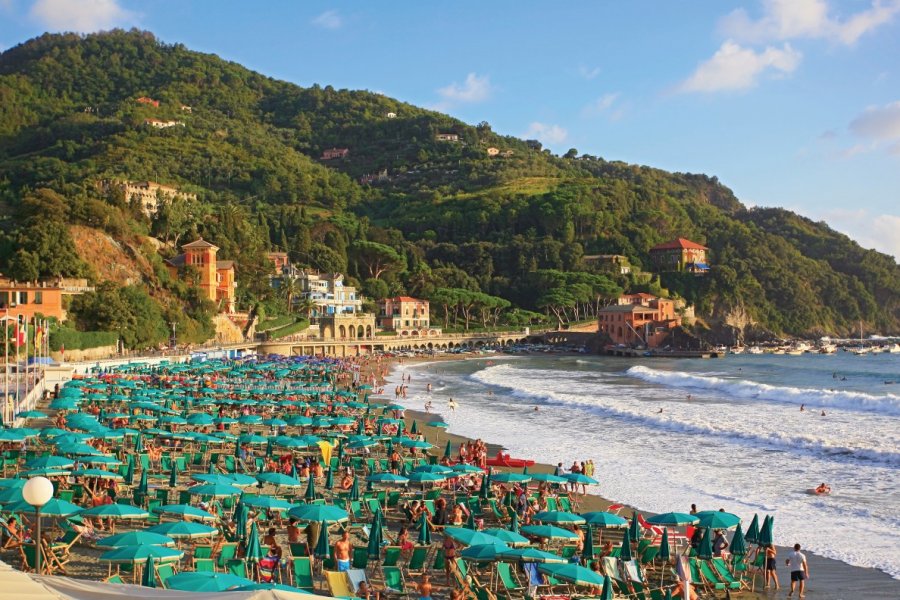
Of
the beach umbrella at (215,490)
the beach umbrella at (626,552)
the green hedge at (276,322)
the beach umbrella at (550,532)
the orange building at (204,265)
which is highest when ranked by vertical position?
the orange building at (204,265)

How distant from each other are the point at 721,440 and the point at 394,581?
20.8m

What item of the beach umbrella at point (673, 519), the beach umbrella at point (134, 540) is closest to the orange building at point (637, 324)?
the beach umbrella at point (673, 519)

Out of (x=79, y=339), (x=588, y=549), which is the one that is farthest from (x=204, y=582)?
(x=79, y=339)

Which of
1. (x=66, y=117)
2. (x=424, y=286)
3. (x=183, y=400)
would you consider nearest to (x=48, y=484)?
(x=183, y=400)

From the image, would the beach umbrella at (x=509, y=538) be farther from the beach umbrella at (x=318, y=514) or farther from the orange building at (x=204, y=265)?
the orange building at (x=204, y=265)

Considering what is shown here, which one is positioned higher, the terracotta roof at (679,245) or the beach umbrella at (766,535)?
the terracotta roof at (679,245)

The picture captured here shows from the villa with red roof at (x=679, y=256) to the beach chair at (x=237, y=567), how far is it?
142 meters

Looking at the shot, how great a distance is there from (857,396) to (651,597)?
3851 cm

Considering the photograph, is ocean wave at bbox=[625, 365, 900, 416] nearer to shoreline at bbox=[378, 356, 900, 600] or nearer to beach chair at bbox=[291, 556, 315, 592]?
shoreline at bbox=[378, 356, 900, 600]

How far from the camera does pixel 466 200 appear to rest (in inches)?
6668

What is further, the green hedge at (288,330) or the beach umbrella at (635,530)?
the green hedge at (288,330)

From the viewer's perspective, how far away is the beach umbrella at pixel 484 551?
44.2ft

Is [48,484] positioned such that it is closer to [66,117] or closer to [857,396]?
[857,396]

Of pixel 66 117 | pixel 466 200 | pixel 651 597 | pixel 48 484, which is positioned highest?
pixel 66 117
